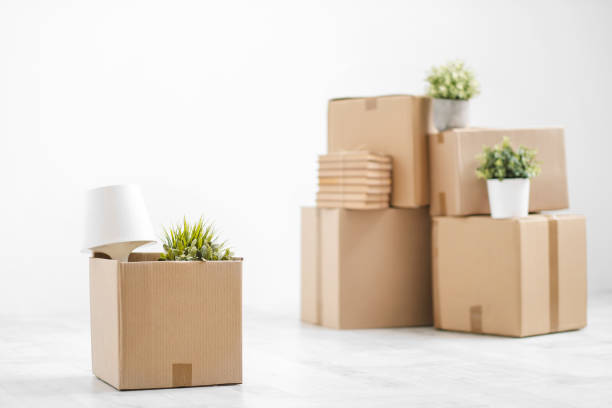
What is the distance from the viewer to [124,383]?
102 inches

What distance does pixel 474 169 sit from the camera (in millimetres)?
3916

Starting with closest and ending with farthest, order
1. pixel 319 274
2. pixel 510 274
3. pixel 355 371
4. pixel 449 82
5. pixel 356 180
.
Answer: pixel 355 371 < pixel 510 274 < pixel 356 180 < pixel 449 82 < pixel 319 274

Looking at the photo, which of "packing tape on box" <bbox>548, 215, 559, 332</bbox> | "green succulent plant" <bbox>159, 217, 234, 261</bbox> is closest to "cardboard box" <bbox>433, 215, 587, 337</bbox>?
"packing tape on box" <bbox>548, 215, 559, 332</bbox>

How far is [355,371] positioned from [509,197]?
120 centimetres

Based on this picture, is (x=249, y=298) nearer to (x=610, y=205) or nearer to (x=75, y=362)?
(x=75, y=362)

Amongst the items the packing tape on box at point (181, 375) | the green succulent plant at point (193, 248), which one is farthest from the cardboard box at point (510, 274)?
the packing tape on box at point (181, 375)

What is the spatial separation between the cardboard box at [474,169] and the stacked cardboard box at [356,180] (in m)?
0.23

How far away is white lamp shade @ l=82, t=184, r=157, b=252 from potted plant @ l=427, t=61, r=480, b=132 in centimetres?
182

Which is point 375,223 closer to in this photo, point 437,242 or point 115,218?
point 437,242

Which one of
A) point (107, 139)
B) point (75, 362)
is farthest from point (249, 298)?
point (75, 362)

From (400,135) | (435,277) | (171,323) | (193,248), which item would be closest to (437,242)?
(435,277)

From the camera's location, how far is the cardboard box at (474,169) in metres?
3.89

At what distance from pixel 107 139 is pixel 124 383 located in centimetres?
240

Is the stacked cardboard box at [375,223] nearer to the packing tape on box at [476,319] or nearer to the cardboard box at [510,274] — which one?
the cardboard box at [510,274]
